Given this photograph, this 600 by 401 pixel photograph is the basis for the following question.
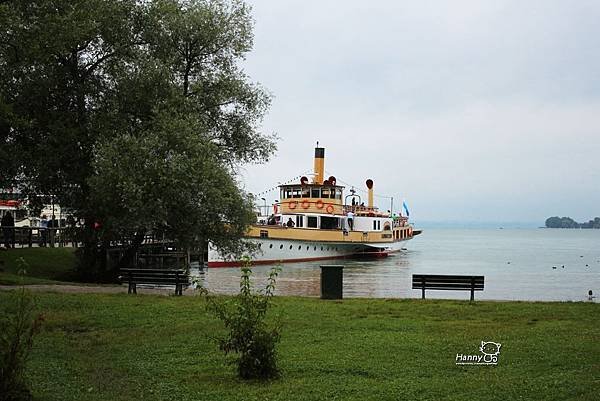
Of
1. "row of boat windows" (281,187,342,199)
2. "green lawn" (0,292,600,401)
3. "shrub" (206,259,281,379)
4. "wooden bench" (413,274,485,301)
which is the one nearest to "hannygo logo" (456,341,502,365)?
"green lawn" (0,292,600,401)

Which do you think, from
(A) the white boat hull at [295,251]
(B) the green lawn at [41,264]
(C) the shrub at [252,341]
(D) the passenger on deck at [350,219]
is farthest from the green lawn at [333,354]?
(D) the passenger on deck at [350,219]

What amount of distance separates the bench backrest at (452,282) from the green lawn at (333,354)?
2.72m

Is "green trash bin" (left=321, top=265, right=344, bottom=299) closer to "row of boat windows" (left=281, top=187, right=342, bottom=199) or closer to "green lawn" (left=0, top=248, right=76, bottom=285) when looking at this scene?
"green lawn" (left=0, top=248, right=76, bottom=285)

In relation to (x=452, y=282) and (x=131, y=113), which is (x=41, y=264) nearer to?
(x=131, y=113)

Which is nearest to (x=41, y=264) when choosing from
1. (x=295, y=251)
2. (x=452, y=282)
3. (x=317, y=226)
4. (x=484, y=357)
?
(x=452, y=282)

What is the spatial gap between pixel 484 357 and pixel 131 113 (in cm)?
1943

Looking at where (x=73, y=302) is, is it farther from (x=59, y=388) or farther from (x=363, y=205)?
(x=363, y=205)

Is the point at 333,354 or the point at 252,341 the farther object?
the point at 333,354

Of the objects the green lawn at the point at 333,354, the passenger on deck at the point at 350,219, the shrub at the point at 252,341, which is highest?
the passenger on deck at the point at 350,219

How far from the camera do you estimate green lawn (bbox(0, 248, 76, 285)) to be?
2446cm

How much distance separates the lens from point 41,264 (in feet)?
97.2

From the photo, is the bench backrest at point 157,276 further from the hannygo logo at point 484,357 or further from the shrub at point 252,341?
the hannygo logo at point 484,357

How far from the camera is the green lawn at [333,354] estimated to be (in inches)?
323

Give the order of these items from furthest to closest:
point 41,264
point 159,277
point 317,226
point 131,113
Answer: point 317,226
point 41,264
point 131,113
point 159,277
